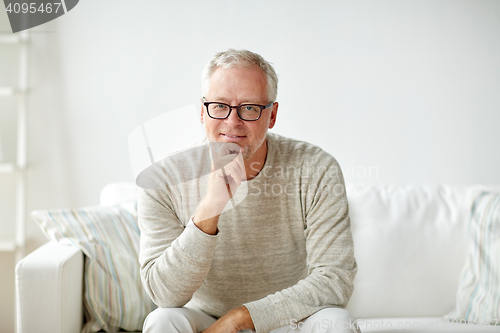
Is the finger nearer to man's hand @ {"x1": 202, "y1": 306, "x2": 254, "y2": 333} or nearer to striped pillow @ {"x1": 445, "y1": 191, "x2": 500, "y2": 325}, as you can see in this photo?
man's hand @ {"x1": 202, "y1": 306, "x2": 254, "y2": 333}

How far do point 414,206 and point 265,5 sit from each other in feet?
3.55

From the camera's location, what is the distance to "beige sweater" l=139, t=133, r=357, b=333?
110 centimetres

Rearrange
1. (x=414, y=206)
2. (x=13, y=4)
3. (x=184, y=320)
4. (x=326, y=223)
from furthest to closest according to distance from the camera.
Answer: (x=13, y=4)
(x=414, y=206)
(x=326, y=223)
(x=184, y=320)

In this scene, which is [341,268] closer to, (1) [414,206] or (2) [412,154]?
(1) [414,206]

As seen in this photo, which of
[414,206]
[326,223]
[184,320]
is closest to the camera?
[184,320]

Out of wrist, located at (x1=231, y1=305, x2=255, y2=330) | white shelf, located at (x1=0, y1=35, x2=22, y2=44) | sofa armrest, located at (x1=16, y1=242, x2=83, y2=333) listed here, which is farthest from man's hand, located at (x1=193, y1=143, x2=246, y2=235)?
white shelf, located at (x1=0, y1=35, x2=22, y2=44)

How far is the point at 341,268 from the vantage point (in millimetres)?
1093

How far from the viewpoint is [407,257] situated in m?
1.45

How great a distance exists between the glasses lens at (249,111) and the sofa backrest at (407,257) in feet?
2.00

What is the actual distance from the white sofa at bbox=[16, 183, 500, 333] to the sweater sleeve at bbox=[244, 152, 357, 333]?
335mm

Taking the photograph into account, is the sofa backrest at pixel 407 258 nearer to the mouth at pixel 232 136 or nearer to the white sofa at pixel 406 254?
the white sofa at pixel 406 254

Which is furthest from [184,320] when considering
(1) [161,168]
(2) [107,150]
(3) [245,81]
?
(2) [107,150]

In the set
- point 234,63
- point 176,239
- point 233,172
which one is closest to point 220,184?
point 233,172

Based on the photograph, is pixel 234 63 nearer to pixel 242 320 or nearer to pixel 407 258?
pixel 242 320
